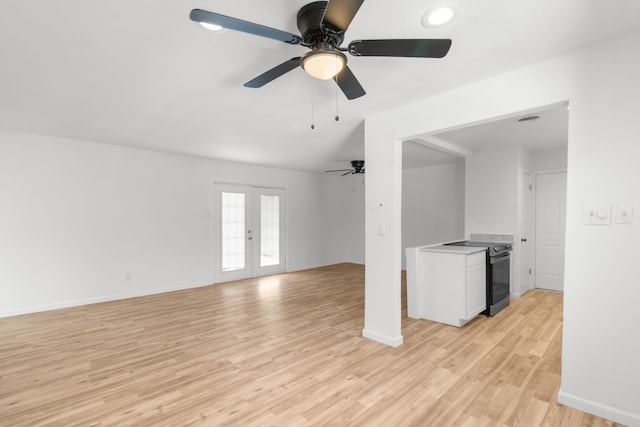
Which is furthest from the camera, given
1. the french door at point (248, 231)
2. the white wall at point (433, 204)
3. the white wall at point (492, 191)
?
the white wall at point (433, 204)

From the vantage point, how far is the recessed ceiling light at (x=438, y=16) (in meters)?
1.63

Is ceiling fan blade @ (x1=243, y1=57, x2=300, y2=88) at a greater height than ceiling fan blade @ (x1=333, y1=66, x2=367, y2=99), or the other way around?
ceiling fan blade @ (x1=243, y1=57, x2=300, y2=88)

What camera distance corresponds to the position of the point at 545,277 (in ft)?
17.5

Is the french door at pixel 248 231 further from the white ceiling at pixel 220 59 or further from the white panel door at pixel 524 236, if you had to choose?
the white panel door at pixel 524 236

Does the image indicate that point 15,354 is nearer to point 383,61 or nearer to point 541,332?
point 383,61

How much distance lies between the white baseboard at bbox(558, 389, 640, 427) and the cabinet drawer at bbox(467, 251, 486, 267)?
5.57 feet

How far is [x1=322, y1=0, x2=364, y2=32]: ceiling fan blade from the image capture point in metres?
1.29

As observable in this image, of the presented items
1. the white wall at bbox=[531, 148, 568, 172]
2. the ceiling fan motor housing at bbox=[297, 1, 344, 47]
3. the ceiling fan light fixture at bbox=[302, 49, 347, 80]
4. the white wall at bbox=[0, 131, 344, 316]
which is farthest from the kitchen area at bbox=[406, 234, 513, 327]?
the white wall at bbox=[0, 131, 344, 316]

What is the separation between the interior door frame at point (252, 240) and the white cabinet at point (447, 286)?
375 centimetres

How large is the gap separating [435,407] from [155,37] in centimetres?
311

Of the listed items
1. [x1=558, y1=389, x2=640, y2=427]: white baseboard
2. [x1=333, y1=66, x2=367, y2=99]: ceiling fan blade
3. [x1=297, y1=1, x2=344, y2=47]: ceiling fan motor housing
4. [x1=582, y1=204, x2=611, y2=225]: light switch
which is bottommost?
[x1=558, y1=389, x2=640, y2=427]: white baseboard

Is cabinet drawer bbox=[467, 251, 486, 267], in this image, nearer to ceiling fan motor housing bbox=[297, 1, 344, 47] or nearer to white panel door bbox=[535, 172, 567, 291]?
white panel door bbox=[535, 172, 567, 291]

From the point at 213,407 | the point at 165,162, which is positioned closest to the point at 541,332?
the point at 213,407

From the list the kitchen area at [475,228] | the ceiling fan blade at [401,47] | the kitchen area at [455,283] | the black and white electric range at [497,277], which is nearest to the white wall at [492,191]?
the kitchen area at [475,228]
